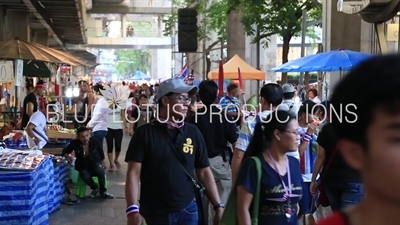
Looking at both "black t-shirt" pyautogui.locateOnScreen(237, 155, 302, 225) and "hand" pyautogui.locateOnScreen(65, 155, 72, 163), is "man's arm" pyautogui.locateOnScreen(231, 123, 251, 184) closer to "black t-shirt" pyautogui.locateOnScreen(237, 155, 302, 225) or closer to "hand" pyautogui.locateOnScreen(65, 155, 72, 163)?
"black t-shirt" pyautogui.locateOnScreen(237, 155, 302, 225)

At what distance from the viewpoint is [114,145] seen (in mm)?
15062

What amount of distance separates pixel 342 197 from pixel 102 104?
27.9 feet

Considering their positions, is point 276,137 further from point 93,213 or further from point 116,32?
point 116,32

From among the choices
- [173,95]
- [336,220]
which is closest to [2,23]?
[173,95]

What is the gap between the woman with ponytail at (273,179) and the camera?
4.29 meters

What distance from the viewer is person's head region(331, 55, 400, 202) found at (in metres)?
1.67

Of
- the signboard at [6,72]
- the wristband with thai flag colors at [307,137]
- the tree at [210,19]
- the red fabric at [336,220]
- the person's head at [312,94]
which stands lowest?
the wristband with thai flag colors at [307,137]

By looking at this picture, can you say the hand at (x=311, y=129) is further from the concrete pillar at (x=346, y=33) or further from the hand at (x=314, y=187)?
the concrete pillar at (x=346, y=33)

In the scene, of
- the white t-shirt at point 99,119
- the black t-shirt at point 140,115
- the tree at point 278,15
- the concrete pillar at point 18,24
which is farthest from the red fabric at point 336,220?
the concrete pillar at point 18,24

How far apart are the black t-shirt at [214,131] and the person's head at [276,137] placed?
Result: 3.00 meters

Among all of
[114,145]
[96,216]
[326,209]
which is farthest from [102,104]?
[326,209]

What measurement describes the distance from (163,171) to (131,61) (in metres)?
125

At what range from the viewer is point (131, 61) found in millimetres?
129125

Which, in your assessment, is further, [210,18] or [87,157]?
[210,18]
